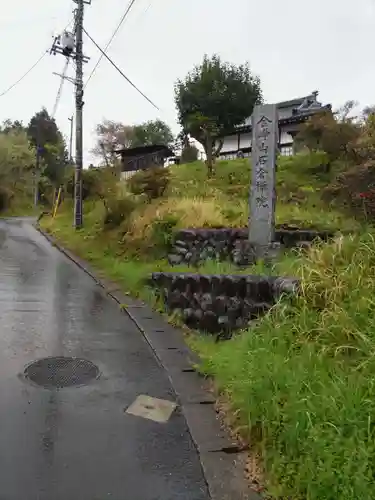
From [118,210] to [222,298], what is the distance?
321 inches

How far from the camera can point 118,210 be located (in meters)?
13.7

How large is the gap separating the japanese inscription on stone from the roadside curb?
7.55 feet

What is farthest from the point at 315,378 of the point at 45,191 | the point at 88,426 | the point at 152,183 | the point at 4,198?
the point at 45,191

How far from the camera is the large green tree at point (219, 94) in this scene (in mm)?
29375

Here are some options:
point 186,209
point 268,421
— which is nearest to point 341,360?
point 268,421

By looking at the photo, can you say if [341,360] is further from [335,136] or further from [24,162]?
[24,162]

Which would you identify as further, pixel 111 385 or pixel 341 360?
pixel 111 385

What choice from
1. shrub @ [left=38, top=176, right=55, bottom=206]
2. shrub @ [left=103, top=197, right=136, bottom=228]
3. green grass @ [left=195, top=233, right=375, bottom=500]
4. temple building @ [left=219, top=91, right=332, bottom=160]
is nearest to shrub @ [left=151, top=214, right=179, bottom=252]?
shrub @ [left=103, top=197, right=136, bottom=228]

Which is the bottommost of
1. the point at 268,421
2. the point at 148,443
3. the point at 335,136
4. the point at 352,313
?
the point at 148,443

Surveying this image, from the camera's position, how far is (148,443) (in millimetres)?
3451

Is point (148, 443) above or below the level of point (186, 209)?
below

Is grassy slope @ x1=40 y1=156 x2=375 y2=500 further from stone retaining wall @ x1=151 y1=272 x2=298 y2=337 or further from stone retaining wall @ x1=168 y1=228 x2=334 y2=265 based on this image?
stone retaining wall @ x1=168 y1=228 x2=334 y2=265

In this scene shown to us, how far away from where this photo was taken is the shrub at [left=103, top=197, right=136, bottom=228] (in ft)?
44.1

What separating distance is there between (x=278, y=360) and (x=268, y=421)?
707 millimetres
